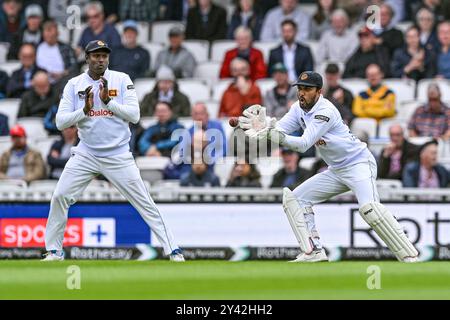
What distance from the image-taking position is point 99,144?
13.0 m

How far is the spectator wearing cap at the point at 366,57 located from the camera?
19.6 metres

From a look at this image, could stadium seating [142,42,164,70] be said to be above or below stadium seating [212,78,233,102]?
above

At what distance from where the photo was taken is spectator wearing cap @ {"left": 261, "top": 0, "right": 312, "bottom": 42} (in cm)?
2073

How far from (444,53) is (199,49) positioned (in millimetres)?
3905

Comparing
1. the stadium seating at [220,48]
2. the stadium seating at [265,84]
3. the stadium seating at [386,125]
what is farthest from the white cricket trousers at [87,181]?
the stadium seating at [220,48]

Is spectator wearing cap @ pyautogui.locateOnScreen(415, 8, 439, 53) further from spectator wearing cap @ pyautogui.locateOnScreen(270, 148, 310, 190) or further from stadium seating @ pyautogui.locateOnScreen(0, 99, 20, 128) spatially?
stadium seating @ pyautogui.locateOnScreen(0, 99, 20, 128)

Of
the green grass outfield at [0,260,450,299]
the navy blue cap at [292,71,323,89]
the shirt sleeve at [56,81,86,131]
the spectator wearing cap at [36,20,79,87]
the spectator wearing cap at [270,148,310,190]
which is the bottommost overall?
the green grass outfield at [0,260,450,299]

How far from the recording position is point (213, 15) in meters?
21.2

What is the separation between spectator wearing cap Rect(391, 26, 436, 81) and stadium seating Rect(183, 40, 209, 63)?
3075 mm

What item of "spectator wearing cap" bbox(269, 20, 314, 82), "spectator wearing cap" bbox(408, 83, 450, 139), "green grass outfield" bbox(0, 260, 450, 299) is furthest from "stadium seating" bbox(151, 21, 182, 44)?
"green grass outfield" bbox(0, 260, 450, 299)

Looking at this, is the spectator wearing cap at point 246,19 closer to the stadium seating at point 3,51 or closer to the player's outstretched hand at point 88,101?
the stadium seating at point 3,51

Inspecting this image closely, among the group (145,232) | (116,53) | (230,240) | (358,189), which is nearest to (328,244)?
(230,240)

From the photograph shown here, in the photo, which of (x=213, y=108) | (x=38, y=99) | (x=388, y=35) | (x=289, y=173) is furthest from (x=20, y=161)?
(x=388, y=35)
